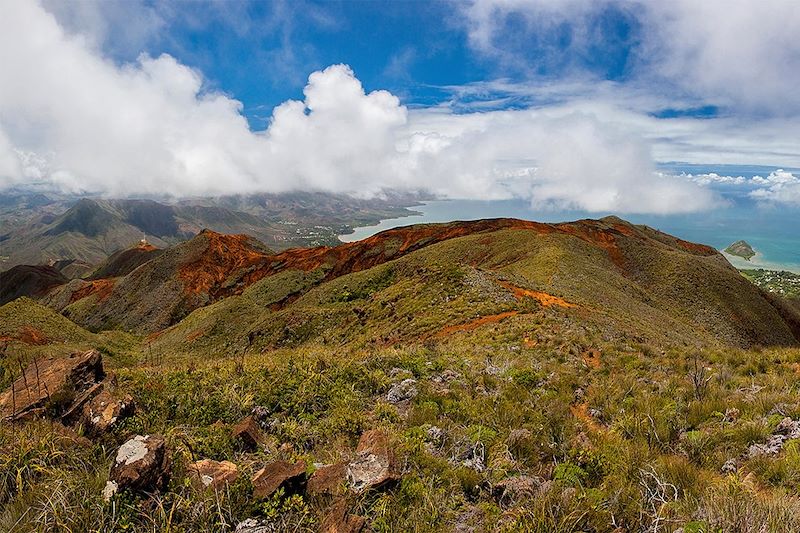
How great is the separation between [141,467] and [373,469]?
2.75 m

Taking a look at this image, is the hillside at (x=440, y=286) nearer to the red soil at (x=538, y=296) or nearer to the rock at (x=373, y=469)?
the red soil at (x=538, y=296)

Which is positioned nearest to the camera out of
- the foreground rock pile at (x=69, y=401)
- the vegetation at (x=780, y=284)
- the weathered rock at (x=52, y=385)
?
the foreground rock pile at (x=69, y=401)

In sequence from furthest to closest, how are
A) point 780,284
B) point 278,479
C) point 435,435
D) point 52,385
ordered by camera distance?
point 780,284 → point 435,435 → point 52,385 → point 278,479

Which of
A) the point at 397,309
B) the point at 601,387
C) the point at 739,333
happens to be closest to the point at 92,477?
the point at 601,387

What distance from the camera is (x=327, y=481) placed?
4918 millimetres

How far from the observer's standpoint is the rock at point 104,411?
565 centimetres

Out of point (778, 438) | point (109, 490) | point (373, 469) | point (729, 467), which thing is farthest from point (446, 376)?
point (109, 490)

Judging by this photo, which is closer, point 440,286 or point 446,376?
point 446,376

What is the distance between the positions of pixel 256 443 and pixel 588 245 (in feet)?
214

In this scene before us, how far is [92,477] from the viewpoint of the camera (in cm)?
446

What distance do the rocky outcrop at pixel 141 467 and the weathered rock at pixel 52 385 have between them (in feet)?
8.05

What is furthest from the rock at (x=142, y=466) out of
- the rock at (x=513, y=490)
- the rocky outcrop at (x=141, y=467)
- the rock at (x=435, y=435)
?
the rock at (x=513, y=490)

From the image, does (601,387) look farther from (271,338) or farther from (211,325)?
(211,325)

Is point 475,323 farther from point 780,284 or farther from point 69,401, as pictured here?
point 780,284
